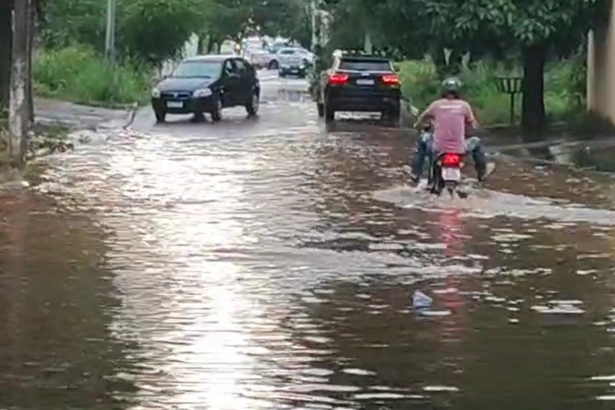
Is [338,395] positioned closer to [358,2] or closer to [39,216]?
[39,216]

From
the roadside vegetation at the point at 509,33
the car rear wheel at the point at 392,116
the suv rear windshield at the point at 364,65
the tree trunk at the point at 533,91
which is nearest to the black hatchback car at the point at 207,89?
the suv rear windshield at the point at 364,65

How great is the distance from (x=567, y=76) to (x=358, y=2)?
9.67 m

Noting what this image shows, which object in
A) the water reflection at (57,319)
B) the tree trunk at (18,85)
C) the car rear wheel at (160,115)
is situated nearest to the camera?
the water reflection at (57,319)

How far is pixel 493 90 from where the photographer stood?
135ft

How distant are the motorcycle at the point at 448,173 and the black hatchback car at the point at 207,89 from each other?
18.4m

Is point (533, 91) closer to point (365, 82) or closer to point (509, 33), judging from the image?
point (509, 33)

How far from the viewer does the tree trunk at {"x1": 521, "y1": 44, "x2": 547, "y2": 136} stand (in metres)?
32.5

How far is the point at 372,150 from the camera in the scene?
90.6 ft

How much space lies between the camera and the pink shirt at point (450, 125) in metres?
18.9

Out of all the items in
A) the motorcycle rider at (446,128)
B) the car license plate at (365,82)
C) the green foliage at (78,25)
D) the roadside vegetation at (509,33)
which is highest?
the green foliage at (78,25)

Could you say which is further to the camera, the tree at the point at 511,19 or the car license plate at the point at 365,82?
the car license plate at the point at 365,82

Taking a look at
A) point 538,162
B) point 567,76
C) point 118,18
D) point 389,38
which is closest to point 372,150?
point 538,162

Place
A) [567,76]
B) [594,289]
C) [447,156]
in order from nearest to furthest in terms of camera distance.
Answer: [594,289], [447,156], [567,76]

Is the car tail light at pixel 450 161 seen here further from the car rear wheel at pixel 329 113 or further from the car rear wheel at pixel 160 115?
the car rear wheel at pixel 160 115
